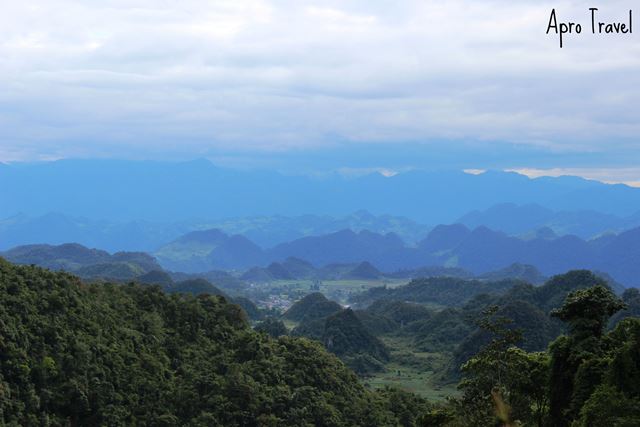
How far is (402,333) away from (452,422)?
3226 inches

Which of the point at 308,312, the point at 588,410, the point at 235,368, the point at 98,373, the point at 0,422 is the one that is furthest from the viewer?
the point at 308,312

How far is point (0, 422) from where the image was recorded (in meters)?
25.8

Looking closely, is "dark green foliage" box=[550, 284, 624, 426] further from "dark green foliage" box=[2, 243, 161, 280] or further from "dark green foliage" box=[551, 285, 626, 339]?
"dark green foliage" box=[2, 243, 161, 280]

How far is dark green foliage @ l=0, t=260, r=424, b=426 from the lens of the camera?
97.2ft

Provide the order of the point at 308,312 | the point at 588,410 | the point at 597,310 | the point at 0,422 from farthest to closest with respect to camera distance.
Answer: the point at 308,312, the point at 0,422, the point at 597,310, the point at 588,410

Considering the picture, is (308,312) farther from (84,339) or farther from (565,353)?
(565,353)

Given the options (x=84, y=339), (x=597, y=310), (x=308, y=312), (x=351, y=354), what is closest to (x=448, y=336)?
(x=351, y=354)

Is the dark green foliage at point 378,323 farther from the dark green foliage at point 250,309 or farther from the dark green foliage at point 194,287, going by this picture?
the dark green foliage at point 194,287

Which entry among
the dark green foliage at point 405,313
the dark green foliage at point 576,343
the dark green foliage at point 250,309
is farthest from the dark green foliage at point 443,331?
the dark green foliage at point 576,343

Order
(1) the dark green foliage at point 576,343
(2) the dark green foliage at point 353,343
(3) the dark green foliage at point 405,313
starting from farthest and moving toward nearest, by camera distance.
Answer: (3) the dark green foliage at point 405,313 < (2) the dark green foliage at point 353,343 < (1) the dark green foliage at point 576,343

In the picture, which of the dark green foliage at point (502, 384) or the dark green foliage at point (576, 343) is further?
the dark green foliage at point (502, 384)

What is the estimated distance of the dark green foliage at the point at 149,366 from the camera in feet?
97.2

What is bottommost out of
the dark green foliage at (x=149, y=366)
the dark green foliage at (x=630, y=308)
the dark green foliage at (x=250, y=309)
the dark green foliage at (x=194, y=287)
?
the dark green foliage at (x=250, y=309)

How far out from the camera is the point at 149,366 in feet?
114
